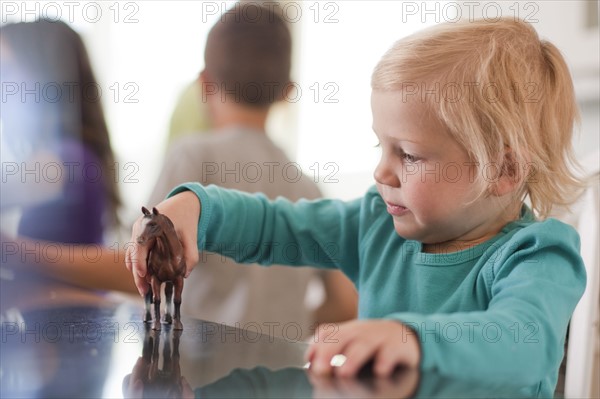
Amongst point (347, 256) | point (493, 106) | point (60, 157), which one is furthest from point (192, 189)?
point (60, 157)

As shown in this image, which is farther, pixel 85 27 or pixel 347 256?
pixel 85 27

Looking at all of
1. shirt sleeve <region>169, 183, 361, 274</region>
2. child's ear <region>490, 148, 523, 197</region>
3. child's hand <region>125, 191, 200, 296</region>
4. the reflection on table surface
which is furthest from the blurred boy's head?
the reflection on table surface

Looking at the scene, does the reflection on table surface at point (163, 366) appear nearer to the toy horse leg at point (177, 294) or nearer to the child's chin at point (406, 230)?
the toy horse leg at point (177, 294)

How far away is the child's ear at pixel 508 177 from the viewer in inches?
38.8

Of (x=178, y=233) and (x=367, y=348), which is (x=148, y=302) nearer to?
(x=178, y=233)

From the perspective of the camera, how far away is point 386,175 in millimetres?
950

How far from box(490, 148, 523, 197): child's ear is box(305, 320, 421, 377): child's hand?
41 cm

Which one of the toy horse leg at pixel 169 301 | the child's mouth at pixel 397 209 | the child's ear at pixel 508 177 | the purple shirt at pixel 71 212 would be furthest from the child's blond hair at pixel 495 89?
the purple shirt at pixel 71 212

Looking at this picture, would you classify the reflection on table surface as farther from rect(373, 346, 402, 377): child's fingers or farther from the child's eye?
the child's eye

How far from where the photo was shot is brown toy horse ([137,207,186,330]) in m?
0.82

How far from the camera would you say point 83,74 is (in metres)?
2.44

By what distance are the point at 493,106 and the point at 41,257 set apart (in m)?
1.00

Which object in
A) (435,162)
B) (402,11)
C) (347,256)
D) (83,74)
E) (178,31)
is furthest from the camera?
(178,31)

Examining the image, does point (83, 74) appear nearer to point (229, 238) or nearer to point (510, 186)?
point (229, 238)
